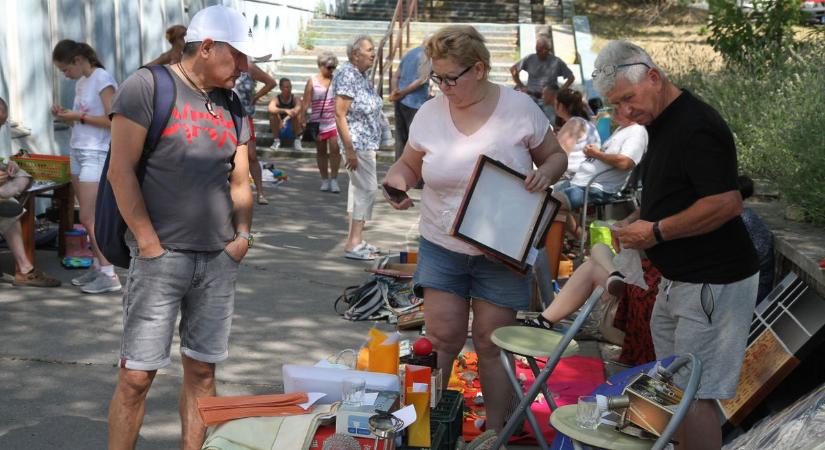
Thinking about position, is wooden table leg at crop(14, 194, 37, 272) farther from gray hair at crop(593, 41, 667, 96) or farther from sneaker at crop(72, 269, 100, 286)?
gray hair at crop(593, 41, 667, 96)

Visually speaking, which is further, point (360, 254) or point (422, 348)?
point (360, 254)

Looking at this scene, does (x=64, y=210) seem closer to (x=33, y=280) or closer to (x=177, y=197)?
(x=33, y=280)

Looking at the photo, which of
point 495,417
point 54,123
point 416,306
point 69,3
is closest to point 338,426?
point 495,417

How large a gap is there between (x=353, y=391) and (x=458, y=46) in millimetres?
1467

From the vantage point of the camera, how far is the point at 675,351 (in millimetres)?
3908

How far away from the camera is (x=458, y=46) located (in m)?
4.25

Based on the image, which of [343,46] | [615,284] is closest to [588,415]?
[615,284]

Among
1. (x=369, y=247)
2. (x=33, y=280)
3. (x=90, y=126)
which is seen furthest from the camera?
(x=369, y=247)

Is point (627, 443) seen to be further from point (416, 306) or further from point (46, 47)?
point (46, 47)

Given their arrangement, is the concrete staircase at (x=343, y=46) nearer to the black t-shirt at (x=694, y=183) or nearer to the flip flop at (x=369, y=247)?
the flip flop at (x=369, y=247)

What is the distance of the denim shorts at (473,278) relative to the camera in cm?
446

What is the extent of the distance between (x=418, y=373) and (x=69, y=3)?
29.2ft

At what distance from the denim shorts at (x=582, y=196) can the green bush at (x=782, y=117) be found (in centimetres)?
114

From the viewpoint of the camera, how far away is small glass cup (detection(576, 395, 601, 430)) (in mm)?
3426
